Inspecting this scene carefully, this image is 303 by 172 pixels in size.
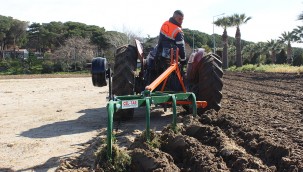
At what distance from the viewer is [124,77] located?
6.98m

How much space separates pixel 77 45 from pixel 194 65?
47.9 metres

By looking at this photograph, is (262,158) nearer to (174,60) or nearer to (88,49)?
(174,60)

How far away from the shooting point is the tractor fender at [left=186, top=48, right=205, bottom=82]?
7234mm

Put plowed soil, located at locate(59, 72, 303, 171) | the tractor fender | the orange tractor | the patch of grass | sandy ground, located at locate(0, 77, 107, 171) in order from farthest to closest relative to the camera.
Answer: the tractor fender → the orange tractor → sandy ground, located at locate(0, 77, 107, 171) → the patch of grass → plowed soil, located at locate(59, 72, 303, 171)

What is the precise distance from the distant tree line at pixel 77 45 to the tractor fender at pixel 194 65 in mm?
29157

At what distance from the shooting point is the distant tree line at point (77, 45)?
4869 centimetres

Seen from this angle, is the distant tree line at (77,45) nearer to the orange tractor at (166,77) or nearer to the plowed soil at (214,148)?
the orange tractor at (166,77)

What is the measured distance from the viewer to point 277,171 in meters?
3.66

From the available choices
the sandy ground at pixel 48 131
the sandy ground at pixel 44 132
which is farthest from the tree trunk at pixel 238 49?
the sandy ground at pixel 48 131

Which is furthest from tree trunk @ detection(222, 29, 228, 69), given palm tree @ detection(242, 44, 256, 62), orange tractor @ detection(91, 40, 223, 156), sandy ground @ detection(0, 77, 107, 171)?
orange tractor @ detection(91, 40, 223, 156)

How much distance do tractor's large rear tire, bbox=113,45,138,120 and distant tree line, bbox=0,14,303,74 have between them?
29.4 metres

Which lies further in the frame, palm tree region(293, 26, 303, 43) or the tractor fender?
palm tree region(293, 26, 303, 43)

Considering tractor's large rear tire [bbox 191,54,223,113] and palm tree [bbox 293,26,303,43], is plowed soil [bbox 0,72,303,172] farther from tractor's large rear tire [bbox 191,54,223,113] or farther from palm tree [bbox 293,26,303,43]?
palm tree [bbox 293,26,303,43]

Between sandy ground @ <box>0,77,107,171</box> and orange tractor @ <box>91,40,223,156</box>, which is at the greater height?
orange tractor @ <box>91,40,223,156</box>
